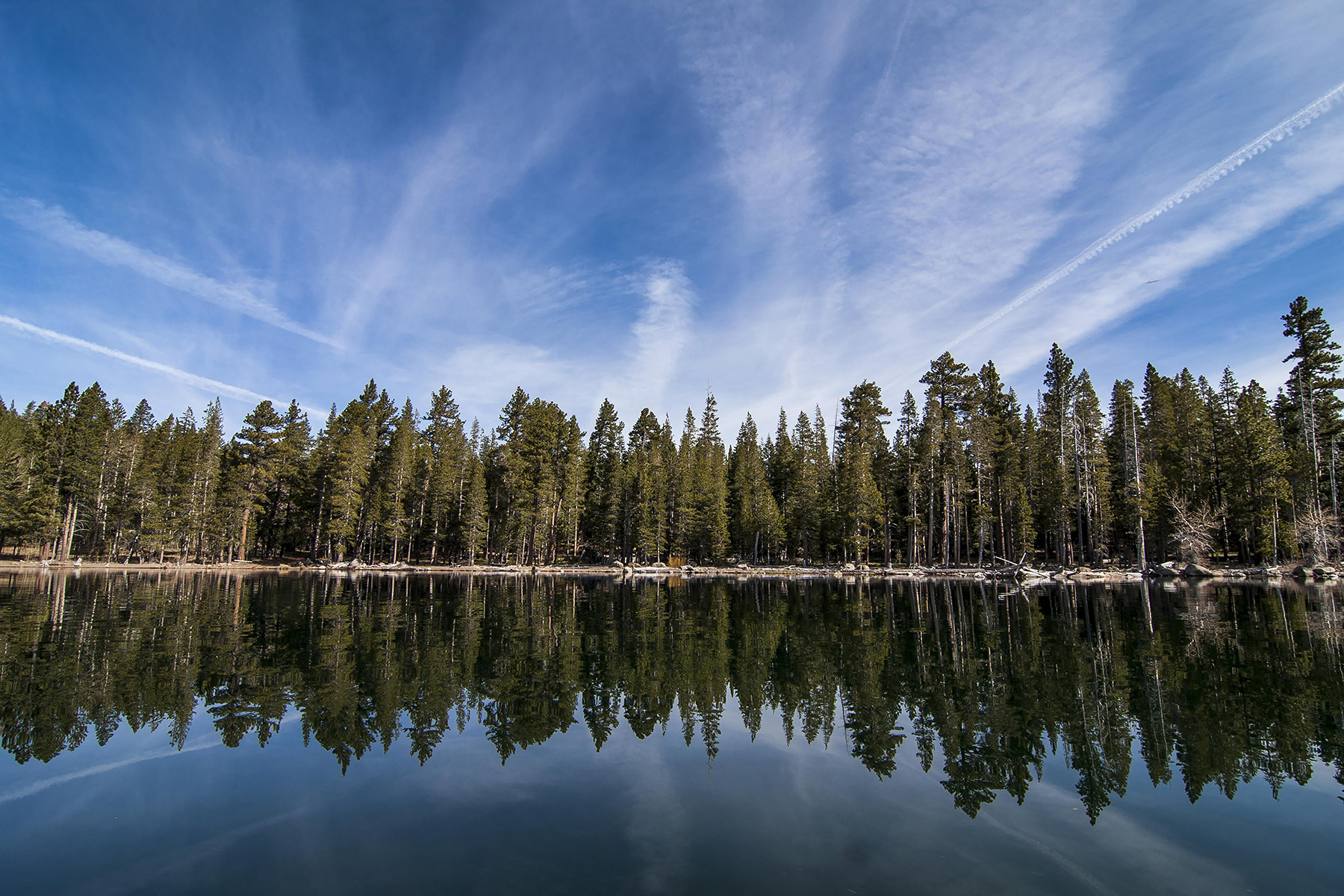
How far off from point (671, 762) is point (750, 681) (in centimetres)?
658

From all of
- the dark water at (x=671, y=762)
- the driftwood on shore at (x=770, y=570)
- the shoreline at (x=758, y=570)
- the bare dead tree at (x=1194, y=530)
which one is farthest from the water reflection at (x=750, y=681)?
the bare dead tree at (x=1194, y=530)

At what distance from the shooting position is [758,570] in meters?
72.8

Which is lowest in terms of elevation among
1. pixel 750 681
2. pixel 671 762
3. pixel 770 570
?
pixel 671 762

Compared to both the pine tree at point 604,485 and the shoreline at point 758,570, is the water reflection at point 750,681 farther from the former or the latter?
the pine tree at point 604,485

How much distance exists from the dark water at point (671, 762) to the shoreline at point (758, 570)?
1522 inches

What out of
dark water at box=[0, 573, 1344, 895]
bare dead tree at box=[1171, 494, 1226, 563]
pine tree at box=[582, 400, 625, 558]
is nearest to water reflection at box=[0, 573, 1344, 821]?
dark water at box=[0, 573, 1344, 895]

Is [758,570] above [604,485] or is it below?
below

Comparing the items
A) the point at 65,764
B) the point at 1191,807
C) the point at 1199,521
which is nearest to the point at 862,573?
the point at 1199,521

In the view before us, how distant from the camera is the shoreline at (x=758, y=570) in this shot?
56656 millimetres

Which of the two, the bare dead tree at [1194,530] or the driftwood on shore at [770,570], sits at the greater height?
the bare dead tree at [1194,530]

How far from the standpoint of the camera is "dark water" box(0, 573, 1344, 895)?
7.86 metres

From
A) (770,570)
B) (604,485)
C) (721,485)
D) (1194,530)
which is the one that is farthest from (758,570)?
(1194,530)

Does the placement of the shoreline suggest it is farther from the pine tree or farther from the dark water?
the dark water

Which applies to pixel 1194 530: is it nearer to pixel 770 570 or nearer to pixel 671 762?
pixel 770 570
